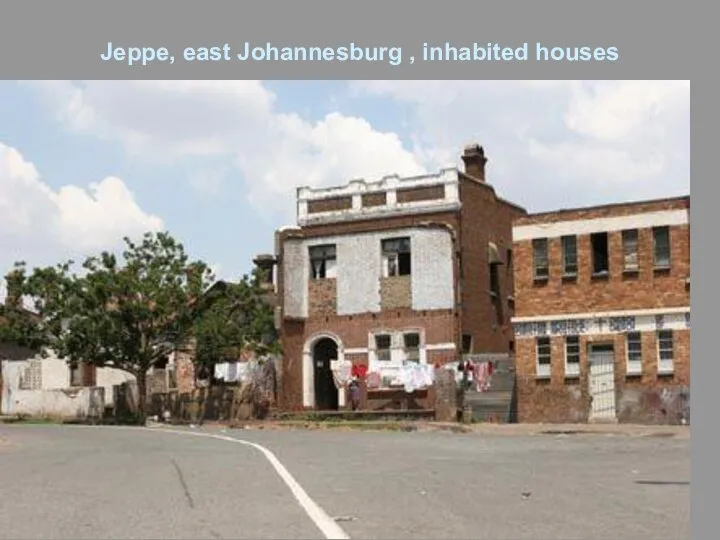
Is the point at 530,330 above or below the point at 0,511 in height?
above

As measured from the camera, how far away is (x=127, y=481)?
1521cm

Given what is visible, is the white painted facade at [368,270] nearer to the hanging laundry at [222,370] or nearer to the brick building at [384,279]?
the brick building at [384,279]

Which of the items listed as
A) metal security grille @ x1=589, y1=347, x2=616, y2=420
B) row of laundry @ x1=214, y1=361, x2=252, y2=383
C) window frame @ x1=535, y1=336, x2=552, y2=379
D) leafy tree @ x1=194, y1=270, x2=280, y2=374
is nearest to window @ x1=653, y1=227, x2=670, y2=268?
metal security grille @ x1=589, y1=347, x2=616, y2=420

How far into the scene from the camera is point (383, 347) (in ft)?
142

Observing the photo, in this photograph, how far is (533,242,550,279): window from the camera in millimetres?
38156

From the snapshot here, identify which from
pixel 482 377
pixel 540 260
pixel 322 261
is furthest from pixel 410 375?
pixel 540 260

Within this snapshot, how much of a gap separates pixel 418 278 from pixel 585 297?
26.2 ft

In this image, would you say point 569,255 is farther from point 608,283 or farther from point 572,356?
point 572,356

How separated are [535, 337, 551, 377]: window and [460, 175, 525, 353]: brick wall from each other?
5244 mm

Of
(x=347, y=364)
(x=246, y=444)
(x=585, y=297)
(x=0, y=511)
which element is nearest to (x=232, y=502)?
(x=0, y=511)

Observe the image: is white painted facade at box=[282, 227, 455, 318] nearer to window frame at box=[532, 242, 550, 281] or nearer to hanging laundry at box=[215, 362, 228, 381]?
hanging laundry at box=[215, 362, 228, 381]

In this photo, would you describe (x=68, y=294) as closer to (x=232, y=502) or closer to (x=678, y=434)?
(x=678, y=434)

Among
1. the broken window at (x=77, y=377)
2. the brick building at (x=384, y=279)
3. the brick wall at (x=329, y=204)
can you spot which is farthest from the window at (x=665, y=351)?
the broken window at (x=77, y=377)

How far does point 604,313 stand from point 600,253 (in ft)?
7.41
